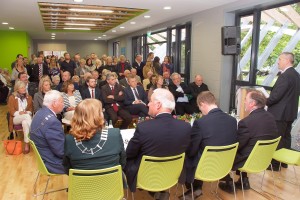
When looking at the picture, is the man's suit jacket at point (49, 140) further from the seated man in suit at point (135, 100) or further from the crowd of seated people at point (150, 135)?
the seated man in suit at point (135, 100)

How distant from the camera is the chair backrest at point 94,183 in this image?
2064mm

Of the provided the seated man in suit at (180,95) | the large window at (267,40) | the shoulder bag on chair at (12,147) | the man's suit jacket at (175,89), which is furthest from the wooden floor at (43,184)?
the man's suit jacket at (175,89)

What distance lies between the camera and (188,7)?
687cm

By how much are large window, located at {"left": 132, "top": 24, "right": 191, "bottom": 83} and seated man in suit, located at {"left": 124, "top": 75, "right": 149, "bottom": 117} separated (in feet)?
9.20

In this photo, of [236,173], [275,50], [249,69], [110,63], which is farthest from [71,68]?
[236,173]

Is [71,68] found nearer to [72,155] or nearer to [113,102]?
[113,102]

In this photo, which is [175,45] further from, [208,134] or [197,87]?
[208,134]

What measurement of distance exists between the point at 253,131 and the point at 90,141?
1785 millimetres

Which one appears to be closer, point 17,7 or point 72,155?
point 72,155

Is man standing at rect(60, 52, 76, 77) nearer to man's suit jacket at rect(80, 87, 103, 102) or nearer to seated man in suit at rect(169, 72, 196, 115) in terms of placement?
man's suit jacket at rect(80, 87, 103, 102)

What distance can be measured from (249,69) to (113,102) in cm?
311

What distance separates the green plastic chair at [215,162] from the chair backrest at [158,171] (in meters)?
0.26

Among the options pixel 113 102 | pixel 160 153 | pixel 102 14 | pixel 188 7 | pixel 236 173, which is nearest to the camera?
pixel 160 153

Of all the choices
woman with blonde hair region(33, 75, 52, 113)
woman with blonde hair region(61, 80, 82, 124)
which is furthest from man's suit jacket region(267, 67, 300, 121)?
woman with blonde hair region(33, 75, 52, 113)
